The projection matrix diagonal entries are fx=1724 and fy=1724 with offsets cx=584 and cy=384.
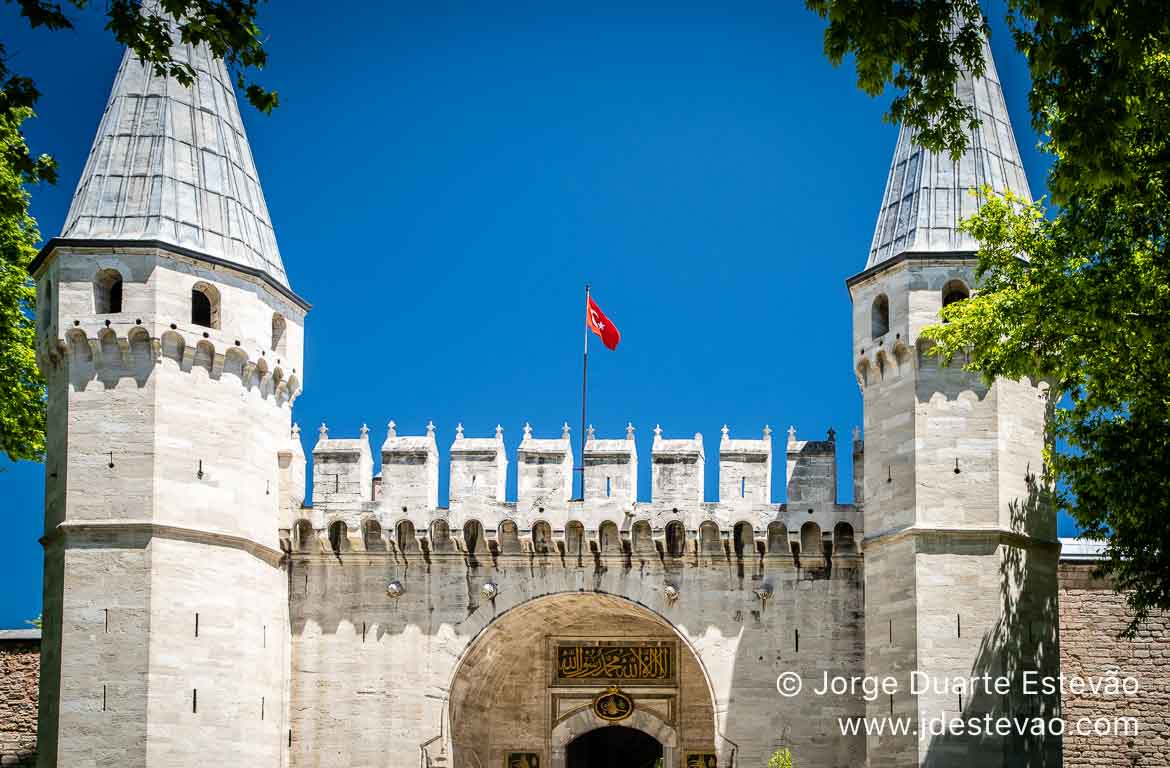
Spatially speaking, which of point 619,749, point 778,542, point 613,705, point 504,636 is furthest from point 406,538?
point 619,749

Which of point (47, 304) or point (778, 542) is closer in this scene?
point (47, 304)

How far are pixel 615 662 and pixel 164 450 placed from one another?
28.1 feet

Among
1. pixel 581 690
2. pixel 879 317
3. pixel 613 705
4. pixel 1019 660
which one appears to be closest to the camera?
pixel 1019 660

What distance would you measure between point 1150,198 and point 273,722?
14879 millimetres

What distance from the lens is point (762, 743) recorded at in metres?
26.5

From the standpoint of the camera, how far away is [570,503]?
89.5ft

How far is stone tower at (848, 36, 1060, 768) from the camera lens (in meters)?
24.5

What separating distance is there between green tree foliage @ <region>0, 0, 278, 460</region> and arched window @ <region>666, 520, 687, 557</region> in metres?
10.1

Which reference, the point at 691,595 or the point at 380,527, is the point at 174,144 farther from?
the point at 691,595

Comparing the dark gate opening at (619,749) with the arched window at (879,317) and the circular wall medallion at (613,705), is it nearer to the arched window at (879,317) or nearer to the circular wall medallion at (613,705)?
the circular wall medallion at (613,705)

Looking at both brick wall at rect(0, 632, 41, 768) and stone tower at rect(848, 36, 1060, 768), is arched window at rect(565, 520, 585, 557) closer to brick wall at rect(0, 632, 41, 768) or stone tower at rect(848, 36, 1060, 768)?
stone tower at rect(848, 36, 1060, 768)

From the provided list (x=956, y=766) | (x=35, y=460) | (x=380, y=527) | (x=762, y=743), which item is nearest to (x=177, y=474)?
(x=380, y=527)

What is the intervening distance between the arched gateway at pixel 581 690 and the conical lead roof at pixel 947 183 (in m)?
7.40

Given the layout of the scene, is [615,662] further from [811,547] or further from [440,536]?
[811,547]
